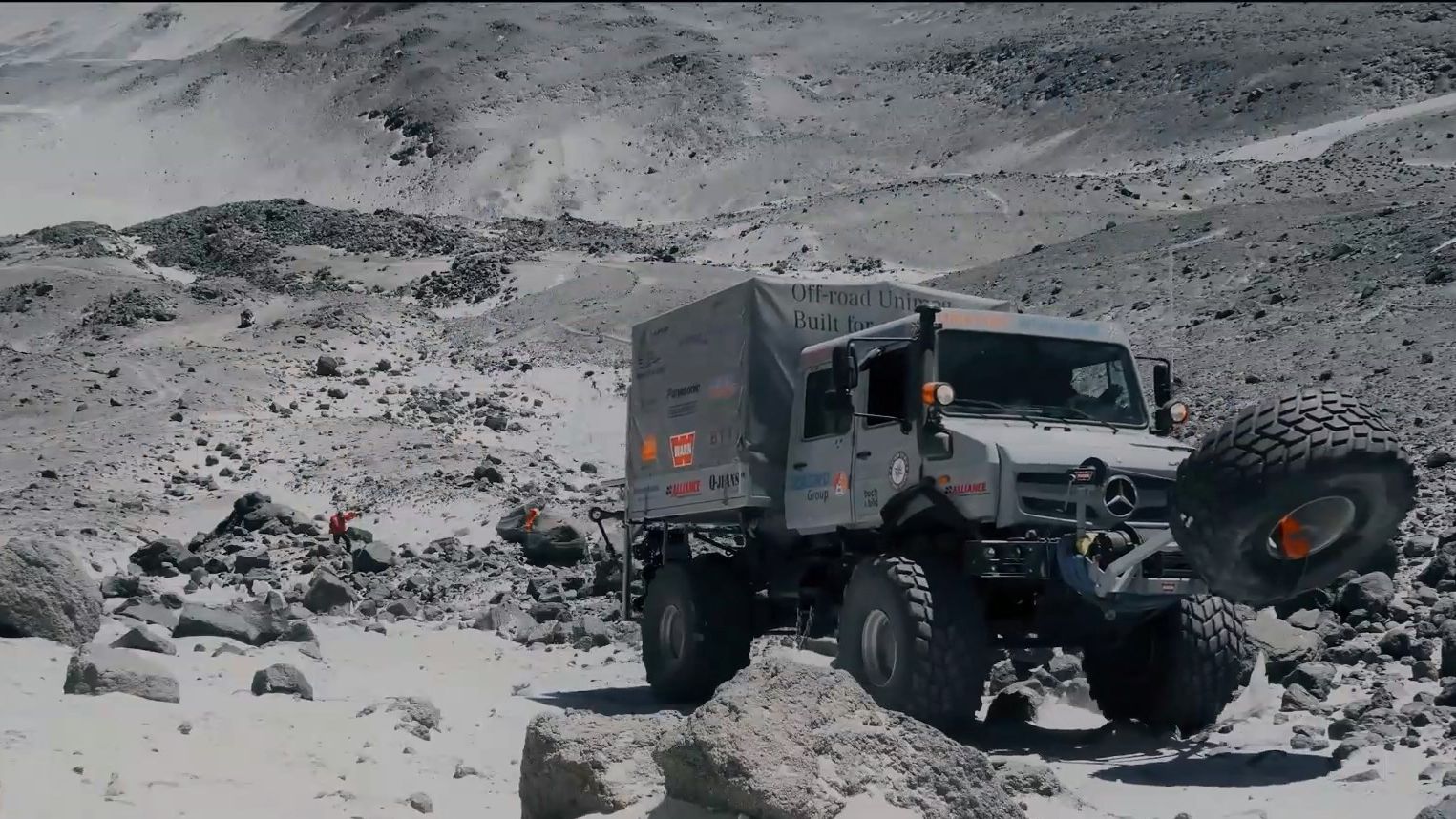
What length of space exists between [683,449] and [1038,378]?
3.32 metres

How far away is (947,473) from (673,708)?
11.6 feet

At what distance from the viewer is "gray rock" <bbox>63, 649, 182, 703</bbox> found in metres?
9.98

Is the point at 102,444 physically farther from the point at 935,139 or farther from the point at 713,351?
Answer: the point at 935,139

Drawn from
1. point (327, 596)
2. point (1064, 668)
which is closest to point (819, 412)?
point (1064, 668)

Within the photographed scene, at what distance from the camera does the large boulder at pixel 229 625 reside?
1362cm

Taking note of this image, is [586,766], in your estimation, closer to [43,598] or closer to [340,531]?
[43,598]

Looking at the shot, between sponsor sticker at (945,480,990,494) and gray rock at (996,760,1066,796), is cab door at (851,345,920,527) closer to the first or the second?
sponsor sticker at (945,480,990,494)

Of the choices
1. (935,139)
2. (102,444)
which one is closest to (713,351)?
(102,444)

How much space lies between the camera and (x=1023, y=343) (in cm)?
1162

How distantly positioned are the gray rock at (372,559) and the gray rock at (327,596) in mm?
1938

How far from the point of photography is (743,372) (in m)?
12.8

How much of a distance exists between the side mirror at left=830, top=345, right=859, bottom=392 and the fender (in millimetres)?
800

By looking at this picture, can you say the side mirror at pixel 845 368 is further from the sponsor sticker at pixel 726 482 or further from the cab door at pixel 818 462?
the sponsor sticker at pixel 726 482


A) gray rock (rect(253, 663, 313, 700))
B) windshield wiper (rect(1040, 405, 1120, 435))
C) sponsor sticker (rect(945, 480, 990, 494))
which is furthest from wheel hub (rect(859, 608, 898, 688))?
gray rock (rect(253, 663, 313, 700))
